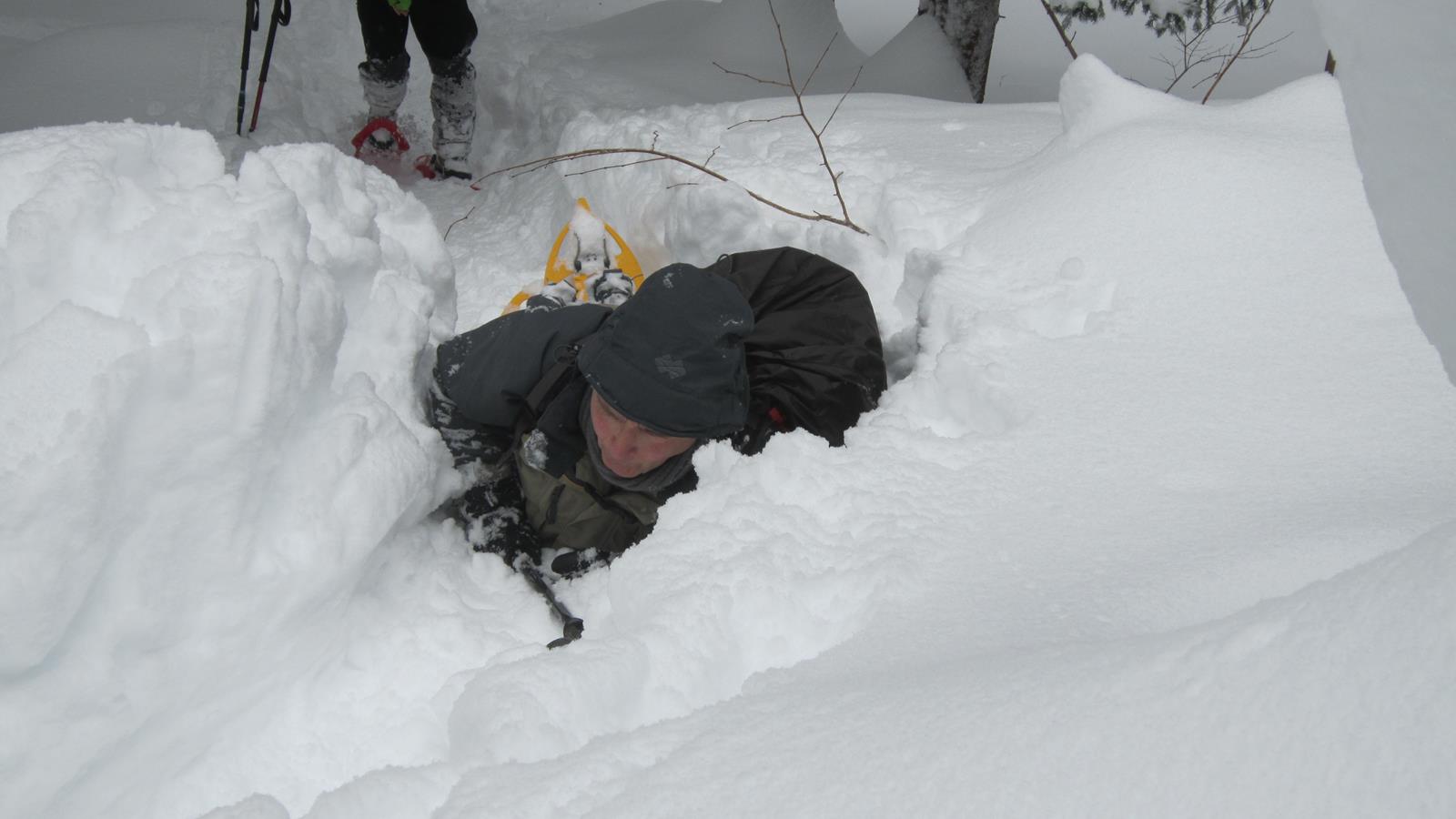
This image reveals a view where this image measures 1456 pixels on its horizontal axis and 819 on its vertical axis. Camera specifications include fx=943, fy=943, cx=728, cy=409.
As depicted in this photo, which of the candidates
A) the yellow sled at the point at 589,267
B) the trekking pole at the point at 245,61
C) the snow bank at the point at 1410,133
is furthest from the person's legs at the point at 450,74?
the snow bank at the point at 1410,133

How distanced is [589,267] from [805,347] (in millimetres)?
879

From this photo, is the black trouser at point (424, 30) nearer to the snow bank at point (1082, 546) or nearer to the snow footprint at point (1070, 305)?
the snow bank at point (1082, 546)

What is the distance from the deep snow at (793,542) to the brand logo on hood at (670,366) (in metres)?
0.19

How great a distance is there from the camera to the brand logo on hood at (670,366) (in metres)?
1.96

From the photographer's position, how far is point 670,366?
197 centimetres

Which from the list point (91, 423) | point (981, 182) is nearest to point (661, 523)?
point (91, 423)

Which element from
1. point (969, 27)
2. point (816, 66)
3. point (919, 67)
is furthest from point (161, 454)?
point (969, 27)

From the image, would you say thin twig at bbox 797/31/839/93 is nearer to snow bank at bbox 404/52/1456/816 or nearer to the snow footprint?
snow bank at bbox 404/52/1456/816

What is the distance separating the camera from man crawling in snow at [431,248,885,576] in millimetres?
2000

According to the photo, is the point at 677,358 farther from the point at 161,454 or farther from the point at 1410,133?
the point at 1410,133

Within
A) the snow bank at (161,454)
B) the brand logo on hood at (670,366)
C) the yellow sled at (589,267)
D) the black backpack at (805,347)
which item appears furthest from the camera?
the yellow sled at (589,267)

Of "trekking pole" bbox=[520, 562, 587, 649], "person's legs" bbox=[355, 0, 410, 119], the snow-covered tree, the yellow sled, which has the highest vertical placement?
the snow-covered tree

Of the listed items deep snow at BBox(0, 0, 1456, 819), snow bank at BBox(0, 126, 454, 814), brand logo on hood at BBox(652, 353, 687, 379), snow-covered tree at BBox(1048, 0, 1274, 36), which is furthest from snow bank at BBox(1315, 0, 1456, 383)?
snow-covered tree at BBox(1048, 0, 1274, 36)

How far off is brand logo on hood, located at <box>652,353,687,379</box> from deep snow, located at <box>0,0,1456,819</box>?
187 millimetres
